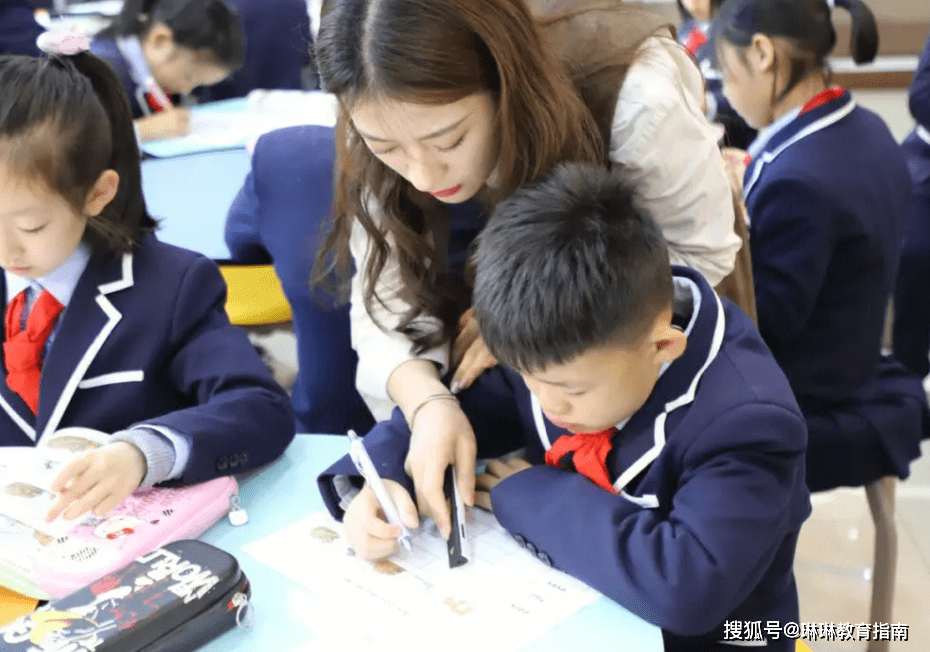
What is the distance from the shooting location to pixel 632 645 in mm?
869

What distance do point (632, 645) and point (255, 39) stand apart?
10.3 feet

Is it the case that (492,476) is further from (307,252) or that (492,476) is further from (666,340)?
(307,252)

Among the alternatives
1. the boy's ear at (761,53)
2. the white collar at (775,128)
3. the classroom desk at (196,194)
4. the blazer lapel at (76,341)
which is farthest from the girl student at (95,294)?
the boy's ear at (761,53)

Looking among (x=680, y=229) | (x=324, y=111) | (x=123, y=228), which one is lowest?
(x=324, y=111)

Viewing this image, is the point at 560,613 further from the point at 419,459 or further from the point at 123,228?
the point at 123,228

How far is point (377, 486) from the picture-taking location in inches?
41.3

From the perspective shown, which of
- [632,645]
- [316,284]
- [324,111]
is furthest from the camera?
[324,111]

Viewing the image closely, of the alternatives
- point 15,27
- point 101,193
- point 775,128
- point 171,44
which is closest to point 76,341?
point 101,193

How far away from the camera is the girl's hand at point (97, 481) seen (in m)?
1.01

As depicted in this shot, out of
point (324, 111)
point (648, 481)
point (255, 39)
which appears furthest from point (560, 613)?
point (255, 39)

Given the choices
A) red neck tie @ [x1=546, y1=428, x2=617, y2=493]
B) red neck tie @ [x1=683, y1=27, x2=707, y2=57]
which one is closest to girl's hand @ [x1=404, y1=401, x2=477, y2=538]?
red neck tie @ [x1=546, y1=428, x2=617, y2=493]

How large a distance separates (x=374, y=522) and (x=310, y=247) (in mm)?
603

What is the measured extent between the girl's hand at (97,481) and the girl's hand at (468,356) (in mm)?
398

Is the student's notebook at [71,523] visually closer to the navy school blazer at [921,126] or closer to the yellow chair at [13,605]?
the yellow chair at [13,605]
